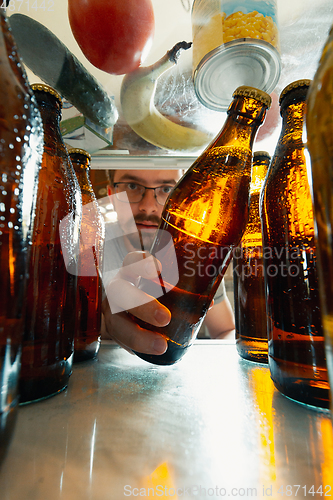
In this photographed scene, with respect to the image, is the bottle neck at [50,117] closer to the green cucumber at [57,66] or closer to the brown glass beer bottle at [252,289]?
the green cucumber at [57,66]

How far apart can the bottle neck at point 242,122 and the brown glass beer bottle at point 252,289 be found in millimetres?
112

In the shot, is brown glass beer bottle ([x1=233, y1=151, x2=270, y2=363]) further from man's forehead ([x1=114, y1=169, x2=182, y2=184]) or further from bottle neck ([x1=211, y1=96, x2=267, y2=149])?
man's forehead ([x1=114, y1=169, x2=182, y2=184])

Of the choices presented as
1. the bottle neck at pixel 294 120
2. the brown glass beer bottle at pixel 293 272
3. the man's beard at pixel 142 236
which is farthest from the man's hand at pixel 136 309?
the man's beard at pixel 142 236

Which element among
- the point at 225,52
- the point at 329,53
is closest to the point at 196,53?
the point at 225,52

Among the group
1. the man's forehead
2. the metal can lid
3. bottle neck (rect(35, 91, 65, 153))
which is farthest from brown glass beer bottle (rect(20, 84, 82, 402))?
the man's forehead

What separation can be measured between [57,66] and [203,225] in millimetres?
338

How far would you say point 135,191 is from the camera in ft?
4.10

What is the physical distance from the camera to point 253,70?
0.40 meters

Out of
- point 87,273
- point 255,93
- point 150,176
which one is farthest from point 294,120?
point 150,176

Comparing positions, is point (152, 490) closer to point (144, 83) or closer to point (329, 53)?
Answer: point (329, 53)

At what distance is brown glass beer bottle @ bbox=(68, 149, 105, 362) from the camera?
1.48 ft

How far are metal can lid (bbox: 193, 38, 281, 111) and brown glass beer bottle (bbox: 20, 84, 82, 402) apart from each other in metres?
0.22

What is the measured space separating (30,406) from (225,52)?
1.61 ft

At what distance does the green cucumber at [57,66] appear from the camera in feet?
1.29
